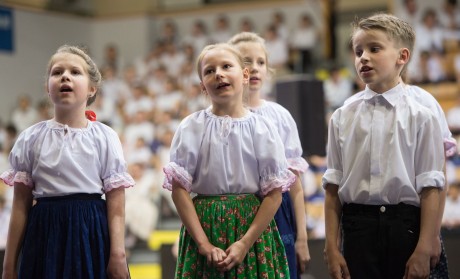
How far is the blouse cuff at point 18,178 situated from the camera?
2.66 m

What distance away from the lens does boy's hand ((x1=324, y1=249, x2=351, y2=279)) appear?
2.60 m

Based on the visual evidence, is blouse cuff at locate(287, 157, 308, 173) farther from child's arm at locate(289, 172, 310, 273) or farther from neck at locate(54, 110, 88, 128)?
neck at locate(54, 110, 88, 128)

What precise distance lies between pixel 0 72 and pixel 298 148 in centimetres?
760

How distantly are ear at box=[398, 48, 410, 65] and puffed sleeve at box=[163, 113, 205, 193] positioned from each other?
773 mm

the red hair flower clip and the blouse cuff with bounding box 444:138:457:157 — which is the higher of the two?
the red hair flower clip

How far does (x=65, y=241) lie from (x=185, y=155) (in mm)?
545

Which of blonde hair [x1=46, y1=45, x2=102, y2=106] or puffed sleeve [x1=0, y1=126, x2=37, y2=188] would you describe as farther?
blonde hair [x1=46, y1=45, x2=102, y2=106]

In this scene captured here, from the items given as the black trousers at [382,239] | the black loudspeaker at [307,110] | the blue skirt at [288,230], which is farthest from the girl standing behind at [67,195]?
the black loudspeaker at [307,110]

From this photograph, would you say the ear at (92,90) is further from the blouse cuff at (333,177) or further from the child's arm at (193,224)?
the blouse cuff at (333,177)

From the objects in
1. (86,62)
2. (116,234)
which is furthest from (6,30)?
(116,234)

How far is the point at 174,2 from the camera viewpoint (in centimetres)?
1316

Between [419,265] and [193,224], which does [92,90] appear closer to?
[193,224]

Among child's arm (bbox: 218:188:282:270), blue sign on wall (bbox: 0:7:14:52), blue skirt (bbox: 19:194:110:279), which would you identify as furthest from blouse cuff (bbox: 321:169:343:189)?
blue sign on wall (bbox: 0:7:14:52)

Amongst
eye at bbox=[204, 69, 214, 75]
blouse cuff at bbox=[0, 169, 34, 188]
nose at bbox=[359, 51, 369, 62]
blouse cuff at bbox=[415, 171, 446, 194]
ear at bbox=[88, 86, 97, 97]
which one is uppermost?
nose at bbox=[359, 51, 369, 62]
